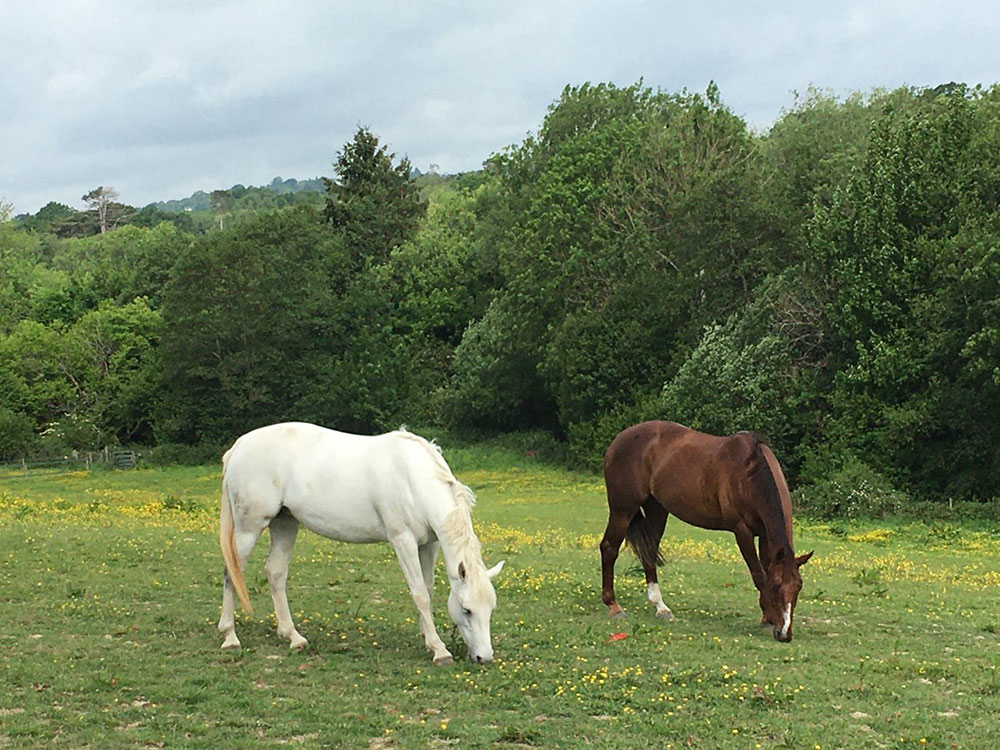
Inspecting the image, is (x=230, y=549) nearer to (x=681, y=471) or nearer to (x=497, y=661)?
(x=497, y=661)

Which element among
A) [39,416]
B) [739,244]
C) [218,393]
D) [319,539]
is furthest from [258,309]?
[319,539]

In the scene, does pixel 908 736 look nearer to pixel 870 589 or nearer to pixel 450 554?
pixel 450 554

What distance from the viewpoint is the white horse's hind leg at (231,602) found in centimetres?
1084

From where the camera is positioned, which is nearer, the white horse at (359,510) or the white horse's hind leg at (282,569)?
the white horse at (359,510)

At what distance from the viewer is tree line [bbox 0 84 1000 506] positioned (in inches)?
1363

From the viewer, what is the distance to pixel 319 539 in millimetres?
21234

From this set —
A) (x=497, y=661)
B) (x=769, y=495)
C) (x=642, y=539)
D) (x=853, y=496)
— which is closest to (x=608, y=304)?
(x=853, y=496)

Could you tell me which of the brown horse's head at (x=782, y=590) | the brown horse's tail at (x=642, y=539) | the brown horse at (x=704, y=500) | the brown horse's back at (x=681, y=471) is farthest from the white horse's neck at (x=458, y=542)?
the brown horse's tail at (x=642, y=539)

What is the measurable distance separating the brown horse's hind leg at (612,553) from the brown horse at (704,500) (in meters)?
0.01

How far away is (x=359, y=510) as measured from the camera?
11047 millimetres

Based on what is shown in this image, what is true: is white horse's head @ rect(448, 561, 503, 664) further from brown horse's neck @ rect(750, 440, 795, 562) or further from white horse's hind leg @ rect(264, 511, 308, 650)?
brown horse's neck @ rect(750, 440, 795, 562)

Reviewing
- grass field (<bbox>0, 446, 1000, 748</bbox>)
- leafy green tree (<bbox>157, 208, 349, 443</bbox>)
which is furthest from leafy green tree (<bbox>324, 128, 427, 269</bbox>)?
grass field (<bbox>0, 446, 1000, 748</bbox>)

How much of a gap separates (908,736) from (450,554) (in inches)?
172

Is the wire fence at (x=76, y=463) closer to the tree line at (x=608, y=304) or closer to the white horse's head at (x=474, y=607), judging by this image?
the tree line at (x=608, y=304)
